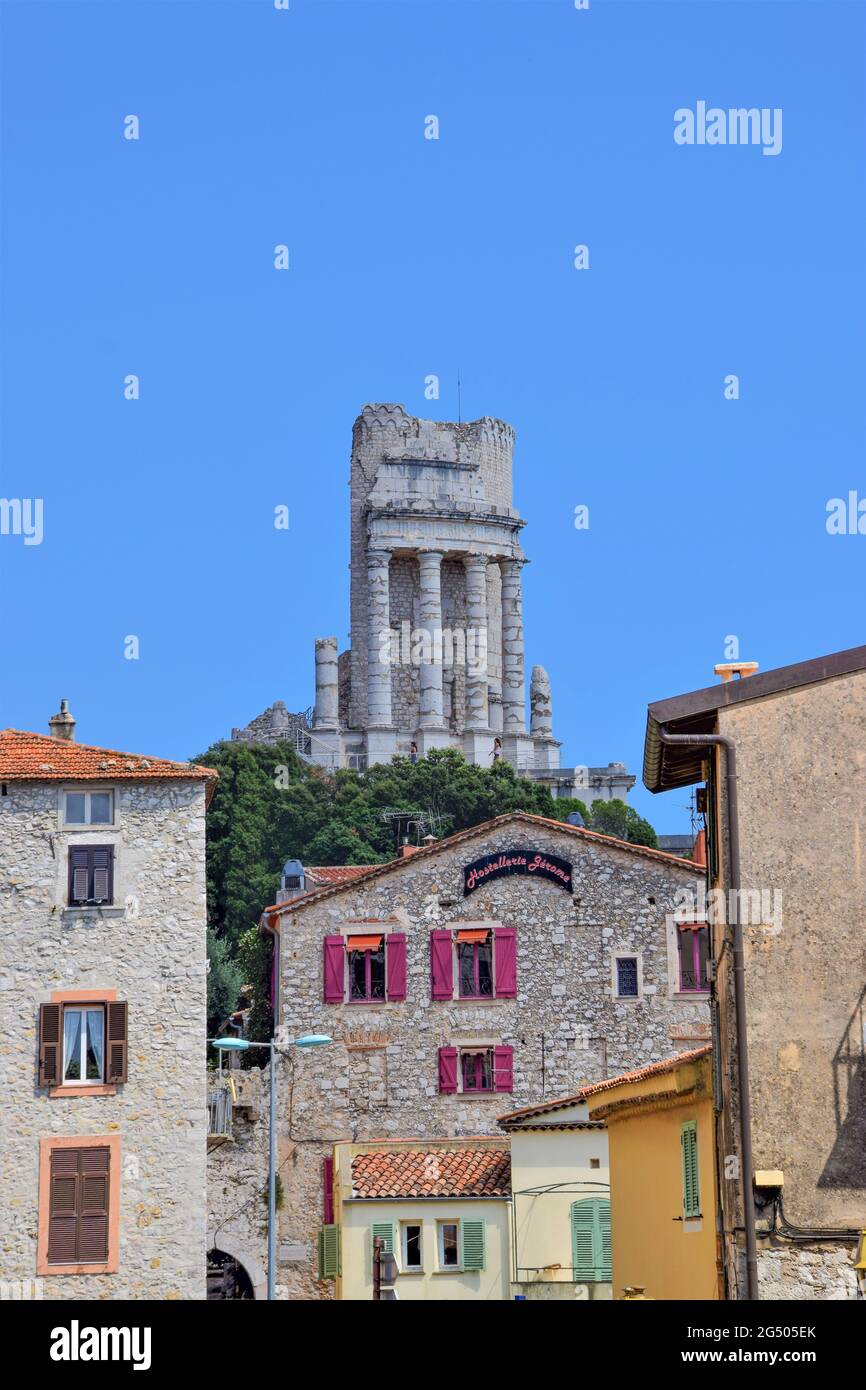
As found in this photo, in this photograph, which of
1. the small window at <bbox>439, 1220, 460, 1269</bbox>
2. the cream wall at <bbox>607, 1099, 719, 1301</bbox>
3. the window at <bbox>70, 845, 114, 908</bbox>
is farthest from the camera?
the small window at <bbox>439, 1220, 460, 1269</bbox>

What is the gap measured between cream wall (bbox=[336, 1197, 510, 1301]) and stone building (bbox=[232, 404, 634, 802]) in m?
86.5

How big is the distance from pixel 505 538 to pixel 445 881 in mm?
86674

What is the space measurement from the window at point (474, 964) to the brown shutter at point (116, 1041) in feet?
40.7

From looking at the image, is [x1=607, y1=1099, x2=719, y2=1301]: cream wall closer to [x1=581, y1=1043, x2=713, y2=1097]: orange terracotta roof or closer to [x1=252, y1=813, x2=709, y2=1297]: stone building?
[x1=581, y1=1043, x2=713, y2=1097]: orange terracotta roof

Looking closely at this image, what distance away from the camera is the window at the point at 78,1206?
3366 cm

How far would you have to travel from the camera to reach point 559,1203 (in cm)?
3691

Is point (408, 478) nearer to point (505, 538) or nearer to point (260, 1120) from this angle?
point (505, 538)

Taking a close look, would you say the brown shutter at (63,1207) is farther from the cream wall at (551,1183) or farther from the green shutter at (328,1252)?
the cream wall at (551,1183)

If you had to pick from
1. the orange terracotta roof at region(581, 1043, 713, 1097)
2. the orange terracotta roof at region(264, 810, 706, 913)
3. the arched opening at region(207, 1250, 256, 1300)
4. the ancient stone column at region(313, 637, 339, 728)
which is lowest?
the arched opening at region(207, 1250, 256, 1300)

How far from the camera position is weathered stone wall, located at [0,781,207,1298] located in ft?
112

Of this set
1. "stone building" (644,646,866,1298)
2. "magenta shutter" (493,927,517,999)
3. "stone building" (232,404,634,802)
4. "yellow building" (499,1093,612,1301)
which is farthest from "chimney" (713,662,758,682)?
"stone building" (232,404,634,802)

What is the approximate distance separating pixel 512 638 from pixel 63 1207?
100617mm

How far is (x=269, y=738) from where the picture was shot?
126500 millimetres

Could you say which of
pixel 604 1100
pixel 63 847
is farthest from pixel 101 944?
pixel 604 1100
